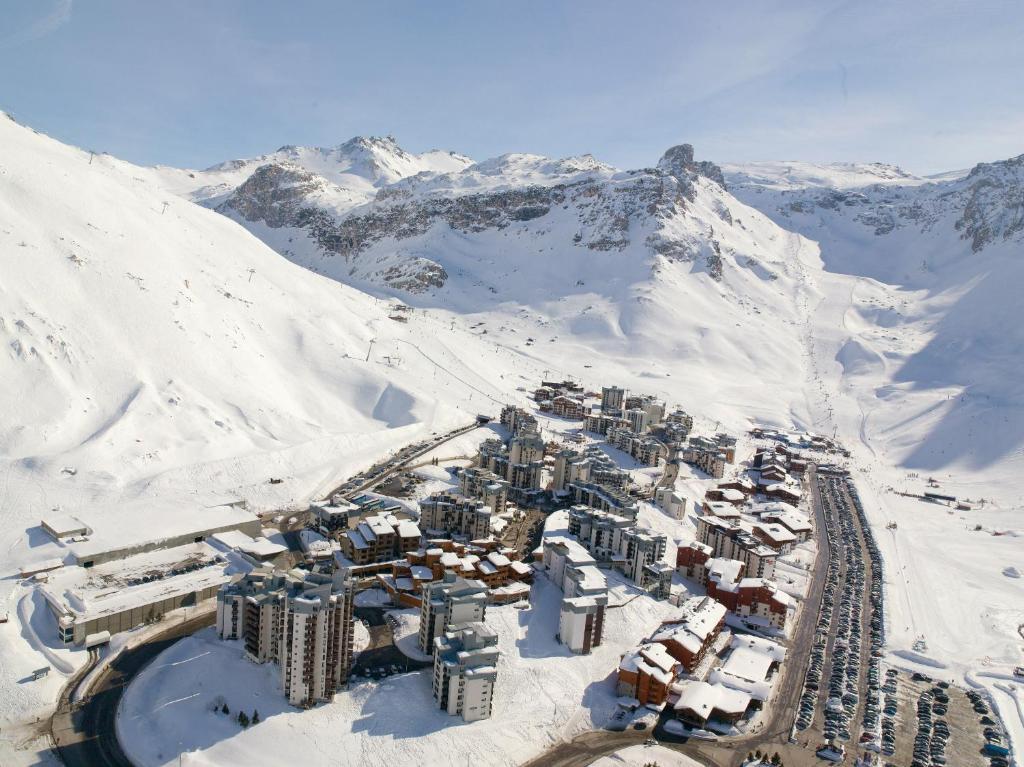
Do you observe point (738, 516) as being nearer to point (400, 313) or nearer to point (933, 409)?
point (933, 409)

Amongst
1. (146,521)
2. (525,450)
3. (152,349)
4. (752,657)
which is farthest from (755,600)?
(152,349)

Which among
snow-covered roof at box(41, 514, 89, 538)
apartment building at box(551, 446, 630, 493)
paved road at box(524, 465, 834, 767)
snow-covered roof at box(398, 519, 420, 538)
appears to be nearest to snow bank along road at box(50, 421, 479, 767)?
snow-covered roof at box(41, 514, 89, 538)

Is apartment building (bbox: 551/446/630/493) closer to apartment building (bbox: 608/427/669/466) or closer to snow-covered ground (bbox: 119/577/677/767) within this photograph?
apartment building (bbox: 608/427/669/466)

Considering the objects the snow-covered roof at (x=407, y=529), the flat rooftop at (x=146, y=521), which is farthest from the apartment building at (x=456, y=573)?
the flat rooftop at (x=146, y=521)

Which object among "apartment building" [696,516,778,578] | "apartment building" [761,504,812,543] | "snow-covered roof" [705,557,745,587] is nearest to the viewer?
"snow-covered roof" [705,557,745,587]

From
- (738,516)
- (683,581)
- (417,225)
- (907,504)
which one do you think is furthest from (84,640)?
(417,225)
